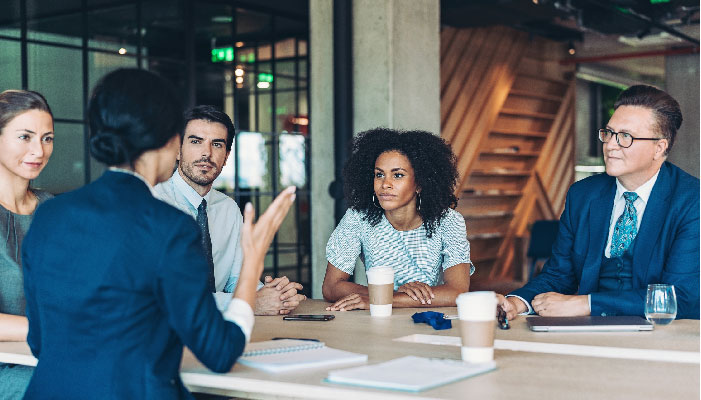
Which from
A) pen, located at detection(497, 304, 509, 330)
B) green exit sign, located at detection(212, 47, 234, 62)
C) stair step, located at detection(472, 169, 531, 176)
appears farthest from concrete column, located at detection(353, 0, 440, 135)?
stair step, located at detection(472, 169, 531, 176)

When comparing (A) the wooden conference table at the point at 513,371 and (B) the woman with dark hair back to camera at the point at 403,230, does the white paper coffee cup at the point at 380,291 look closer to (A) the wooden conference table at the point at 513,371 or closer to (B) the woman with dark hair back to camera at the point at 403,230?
(A) the wooden conference table at the point at 513,371

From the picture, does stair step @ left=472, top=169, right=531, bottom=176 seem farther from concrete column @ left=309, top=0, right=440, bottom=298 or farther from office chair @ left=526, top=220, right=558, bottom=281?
concrete column @ left=309, top=0, right=440, bottom=298

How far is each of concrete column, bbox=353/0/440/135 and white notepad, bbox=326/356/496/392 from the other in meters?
3.52

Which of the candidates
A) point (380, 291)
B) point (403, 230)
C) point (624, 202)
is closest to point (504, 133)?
point (403, 230)

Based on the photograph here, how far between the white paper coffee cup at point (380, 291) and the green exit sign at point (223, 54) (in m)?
4.38

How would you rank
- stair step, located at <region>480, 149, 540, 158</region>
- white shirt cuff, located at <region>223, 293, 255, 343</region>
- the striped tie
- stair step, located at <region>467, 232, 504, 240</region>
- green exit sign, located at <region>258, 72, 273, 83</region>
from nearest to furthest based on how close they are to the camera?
white shirt cuff, located at <region>223, 293, 255, 343</region> → the striped tie → green exit sign, located at <region>258, 72, 273, 83</region> → stair step, located at <region>467, 232, 504, 240</region> → stair step, located at <region>480, 149, 540, 158</region>

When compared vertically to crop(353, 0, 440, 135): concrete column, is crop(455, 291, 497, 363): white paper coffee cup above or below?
below

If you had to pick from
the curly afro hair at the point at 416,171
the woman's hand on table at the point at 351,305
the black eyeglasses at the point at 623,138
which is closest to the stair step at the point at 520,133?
the curly afro hair at the point at 416,171

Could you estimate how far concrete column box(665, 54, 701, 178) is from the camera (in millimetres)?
10047

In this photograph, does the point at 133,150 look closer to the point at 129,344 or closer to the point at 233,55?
the point at 129,344

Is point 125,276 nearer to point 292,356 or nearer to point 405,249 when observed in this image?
point 292,356

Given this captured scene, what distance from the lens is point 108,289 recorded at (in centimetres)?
173

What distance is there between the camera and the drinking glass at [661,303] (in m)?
2.38

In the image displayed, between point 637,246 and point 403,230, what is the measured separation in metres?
1.08
